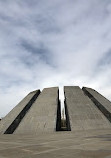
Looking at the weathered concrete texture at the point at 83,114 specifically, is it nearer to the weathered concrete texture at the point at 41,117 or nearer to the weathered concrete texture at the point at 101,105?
the weathered concrete texture at the point at 101,105

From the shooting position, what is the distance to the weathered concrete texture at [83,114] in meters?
17.0

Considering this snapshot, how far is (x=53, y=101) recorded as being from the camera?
822 inches

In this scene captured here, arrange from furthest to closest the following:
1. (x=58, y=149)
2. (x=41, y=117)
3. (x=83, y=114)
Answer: (x=83, y=114) < (x=41, y=117) < (x=58, y=149)

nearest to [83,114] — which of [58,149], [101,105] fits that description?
[101,105]

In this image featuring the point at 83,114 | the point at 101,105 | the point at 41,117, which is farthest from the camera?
the point at 101,105

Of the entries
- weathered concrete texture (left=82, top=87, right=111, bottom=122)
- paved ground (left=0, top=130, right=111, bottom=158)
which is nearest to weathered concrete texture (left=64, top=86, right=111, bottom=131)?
→ weathered concrete texture (left=82, top=87, right=111, bottom=122)

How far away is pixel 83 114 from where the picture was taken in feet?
60.9

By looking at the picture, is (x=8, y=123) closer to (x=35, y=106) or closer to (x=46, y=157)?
(x=35, y=106)

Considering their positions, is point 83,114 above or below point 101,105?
below

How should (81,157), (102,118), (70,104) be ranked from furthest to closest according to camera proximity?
(70,104) < (102,118) < (81,157)

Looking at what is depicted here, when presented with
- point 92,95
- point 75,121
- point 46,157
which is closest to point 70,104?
point 75,121

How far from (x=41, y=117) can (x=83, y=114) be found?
13.5 ft

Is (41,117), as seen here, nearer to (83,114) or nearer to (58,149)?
(83,114)

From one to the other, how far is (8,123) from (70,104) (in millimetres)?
6594
